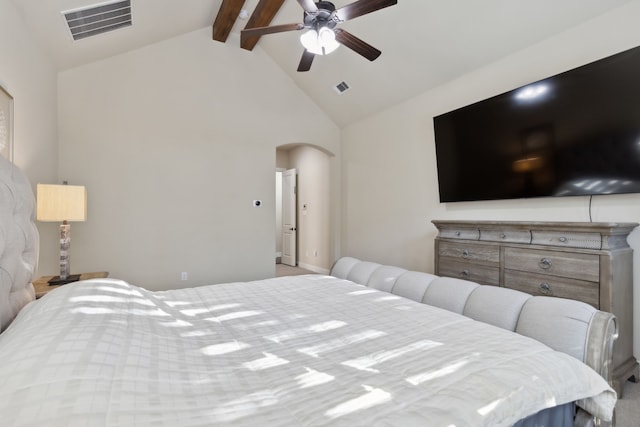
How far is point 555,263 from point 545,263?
0.07 metres

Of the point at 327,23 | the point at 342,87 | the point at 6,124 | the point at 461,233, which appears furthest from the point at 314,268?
the point at 6,124

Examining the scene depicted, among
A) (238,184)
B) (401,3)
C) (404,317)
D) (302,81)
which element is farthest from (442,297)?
(302,81)

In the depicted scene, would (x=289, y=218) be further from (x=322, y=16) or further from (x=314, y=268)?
(x=322, y=16)

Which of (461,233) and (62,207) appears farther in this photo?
(461,233)

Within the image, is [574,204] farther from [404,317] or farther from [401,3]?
[401,3]

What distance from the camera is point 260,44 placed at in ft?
15.0

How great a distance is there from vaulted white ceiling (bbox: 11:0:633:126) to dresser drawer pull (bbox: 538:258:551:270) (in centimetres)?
193

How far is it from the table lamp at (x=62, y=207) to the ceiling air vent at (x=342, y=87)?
3356 millimetres

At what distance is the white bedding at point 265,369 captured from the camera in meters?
0.74

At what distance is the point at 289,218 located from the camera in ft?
23.4

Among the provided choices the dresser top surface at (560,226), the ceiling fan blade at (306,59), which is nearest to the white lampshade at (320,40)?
the ceiling fan blade at (306,59)

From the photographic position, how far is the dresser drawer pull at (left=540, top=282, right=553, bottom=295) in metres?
2.29

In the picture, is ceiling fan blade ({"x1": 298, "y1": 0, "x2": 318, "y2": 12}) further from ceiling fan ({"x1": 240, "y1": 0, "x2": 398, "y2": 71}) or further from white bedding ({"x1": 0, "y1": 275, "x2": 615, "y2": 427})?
white bedding ({"x1": 0, "y1": 275, "x2": 615, "y2": 427})

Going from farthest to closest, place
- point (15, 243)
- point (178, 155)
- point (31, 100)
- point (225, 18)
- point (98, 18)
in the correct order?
point (178, 155)
point (225, 18)
point (98, 18)
point (31, 100)
point (15, 243)
